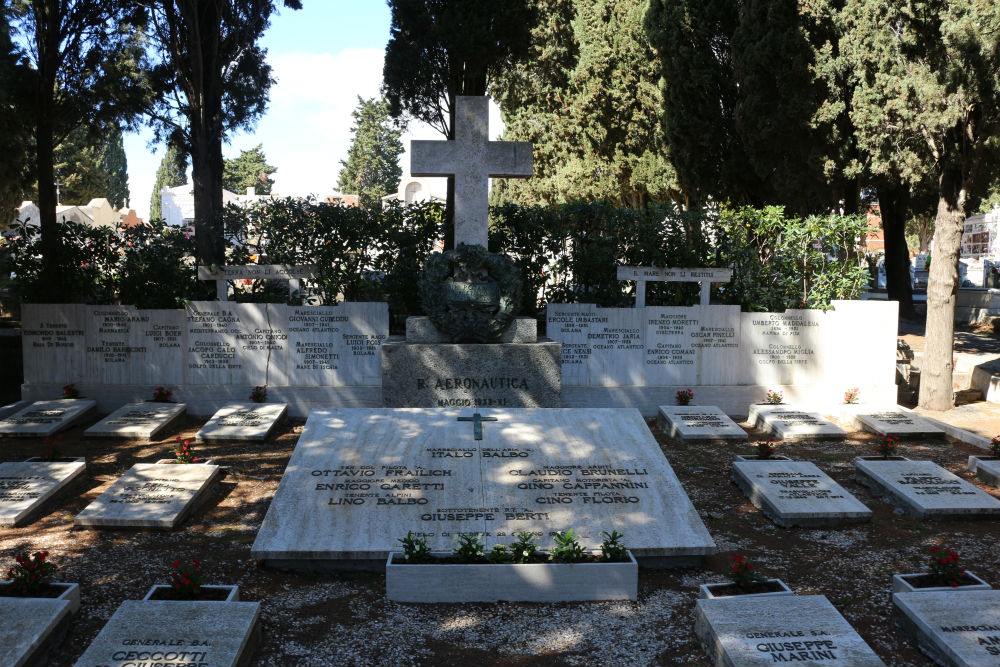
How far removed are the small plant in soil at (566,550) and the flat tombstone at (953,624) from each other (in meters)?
1.98

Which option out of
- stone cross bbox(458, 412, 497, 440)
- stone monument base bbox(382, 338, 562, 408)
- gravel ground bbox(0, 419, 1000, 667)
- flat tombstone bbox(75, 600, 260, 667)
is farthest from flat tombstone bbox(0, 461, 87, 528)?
stone cross bbox(458, 412, 497, 440)

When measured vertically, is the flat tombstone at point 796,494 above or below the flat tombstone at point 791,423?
below

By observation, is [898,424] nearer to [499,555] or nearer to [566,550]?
[566,550]

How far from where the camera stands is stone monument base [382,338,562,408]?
8.64 meters

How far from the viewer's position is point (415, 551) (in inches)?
199

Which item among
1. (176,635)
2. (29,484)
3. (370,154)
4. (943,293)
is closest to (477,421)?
(176,635)

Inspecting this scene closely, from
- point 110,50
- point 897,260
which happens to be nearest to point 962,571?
point 110,50

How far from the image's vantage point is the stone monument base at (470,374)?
864cm

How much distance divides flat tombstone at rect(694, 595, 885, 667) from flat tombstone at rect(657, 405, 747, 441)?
14.7 ft

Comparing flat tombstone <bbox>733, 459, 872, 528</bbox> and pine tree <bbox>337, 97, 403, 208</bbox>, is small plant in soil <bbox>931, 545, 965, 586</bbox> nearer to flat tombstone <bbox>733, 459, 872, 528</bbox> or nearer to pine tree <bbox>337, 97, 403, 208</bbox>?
flat tombstone <bbox>733, 459, 872, 528</bbox>

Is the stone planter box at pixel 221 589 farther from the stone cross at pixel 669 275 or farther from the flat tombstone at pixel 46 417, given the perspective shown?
the stone cross at pixel 669 275

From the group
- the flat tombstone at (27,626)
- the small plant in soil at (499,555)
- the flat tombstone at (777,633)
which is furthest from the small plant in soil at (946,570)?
the flat tombstone at (27,626)

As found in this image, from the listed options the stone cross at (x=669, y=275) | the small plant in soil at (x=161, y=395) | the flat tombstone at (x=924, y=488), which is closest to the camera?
the flat tombstone at (x=924, y=488)

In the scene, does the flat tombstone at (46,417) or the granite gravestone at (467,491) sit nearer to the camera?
the granite gravestone at (467,491)
